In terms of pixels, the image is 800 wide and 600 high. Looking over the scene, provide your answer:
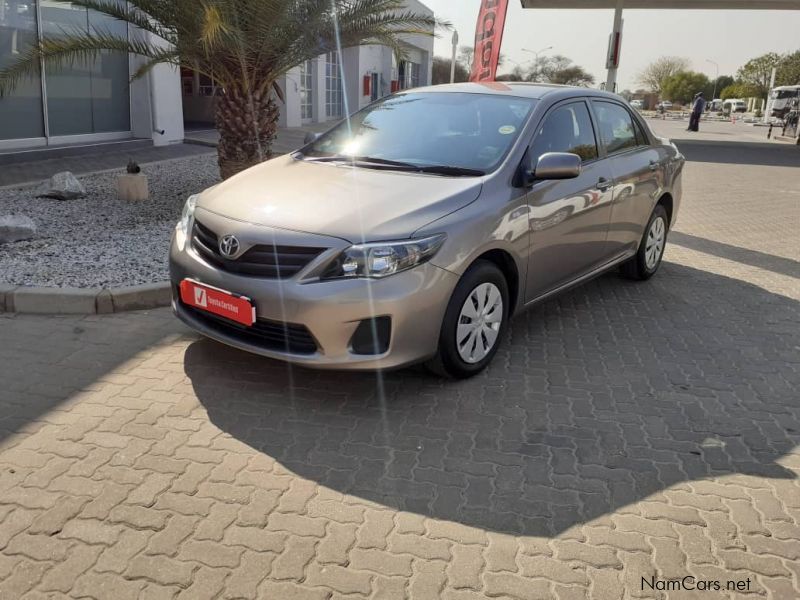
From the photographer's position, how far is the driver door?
14.8 feet

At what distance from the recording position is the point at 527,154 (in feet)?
14.7

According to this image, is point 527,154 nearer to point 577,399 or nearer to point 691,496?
point 577,399

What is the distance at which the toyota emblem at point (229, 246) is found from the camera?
12.3 feet

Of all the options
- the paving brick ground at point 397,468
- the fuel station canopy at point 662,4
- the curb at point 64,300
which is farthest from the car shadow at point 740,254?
the fuel station canopy at point 662,4

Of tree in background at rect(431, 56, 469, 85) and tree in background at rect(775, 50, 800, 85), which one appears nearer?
tree in background at rect(431, 56, 469, 85)

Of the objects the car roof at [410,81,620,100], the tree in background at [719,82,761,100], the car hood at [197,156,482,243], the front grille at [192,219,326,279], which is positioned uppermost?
the tree in background at [719,82,761,100]

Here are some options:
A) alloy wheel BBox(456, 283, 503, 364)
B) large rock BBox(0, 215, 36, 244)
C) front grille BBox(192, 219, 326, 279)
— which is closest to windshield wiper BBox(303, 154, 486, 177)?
alloy wheel BBox(456, 283, 503, 364)

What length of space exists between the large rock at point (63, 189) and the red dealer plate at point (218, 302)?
560cm

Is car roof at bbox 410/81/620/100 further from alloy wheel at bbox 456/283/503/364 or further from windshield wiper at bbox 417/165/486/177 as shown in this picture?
alloy wheel at bbox 456/283/503/364

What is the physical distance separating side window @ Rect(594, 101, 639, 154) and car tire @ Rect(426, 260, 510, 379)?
74.6 inches

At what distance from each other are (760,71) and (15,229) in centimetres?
8268

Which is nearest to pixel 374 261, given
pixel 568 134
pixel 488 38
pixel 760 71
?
pixel 568 134

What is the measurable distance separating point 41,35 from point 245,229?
9914mm

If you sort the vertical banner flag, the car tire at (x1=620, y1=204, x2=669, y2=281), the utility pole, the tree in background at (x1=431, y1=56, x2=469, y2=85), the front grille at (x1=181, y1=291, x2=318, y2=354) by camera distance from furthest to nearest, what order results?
1. the tree in background at (x1=431, y1=56, x2=469, y2=85)
2. the utility pole
3. the vertical banner flag
4. the car tire at (x1=620, y1=204, x2=669, y2=281)
5. the front grille at (x1=181, y1=291, x2=318, y2=354)
